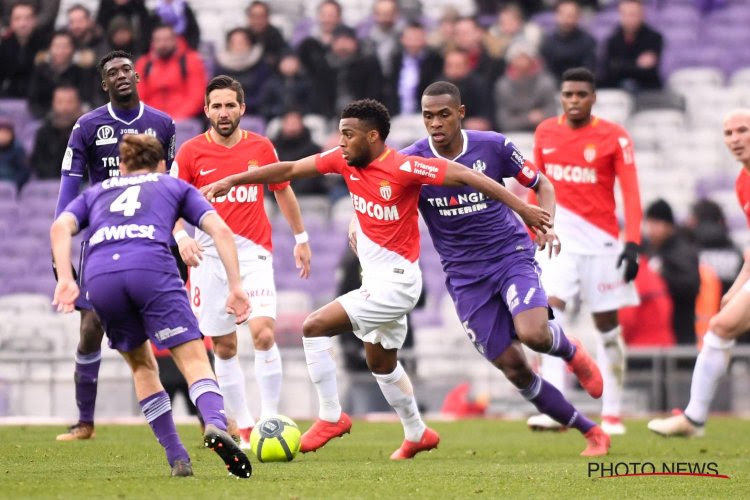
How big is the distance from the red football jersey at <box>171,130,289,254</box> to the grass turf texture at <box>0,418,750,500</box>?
162cm

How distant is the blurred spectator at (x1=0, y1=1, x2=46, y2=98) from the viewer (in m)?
19.5

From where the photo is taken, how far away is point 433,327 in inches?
681

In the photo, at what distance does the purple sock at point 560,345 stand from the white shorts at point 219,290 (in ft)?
6.82

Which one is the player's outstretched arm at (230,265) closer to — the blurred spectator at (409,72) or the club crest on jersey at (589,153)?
the club crest on jersey at (589,153)

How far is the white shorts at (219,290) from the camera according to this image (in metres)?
10.6

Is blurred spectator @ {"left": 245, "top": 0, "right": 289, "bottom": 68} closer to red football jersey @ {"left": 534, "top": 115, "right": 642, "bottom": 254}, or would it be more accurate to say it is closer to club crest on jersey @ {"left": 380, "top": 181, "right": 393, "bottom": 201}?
red football jersey @ {"left": 534, "top": 115, "right": 642, "bottom": 254}

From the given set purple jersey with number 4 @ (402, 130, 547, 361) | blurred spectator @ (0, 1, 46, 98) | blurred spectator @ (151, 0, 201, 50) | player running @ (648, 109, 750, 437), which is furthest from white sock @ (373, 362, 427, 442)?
blurred spectator @ (0, 1, 46, 98)

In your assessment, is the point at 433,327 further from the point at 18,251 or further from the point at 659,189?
the point at 18,251

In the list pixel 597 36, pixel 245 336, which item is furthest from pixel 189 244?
pixel 597 36

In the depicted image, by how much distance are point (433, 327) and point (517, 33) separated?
5103 millimetres

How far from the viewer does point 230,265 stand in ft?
25.5

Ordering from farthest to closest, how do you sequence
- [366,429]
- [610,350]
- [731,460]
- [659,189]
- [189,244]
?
[659,189]
[366,429]
[610,350]
[731,460]
[189,244]

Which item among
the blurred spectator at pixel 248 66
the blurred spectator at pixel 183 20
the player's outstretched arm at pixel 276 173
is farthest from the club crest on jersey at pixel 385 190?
the blurred spectator at pixel 183 20

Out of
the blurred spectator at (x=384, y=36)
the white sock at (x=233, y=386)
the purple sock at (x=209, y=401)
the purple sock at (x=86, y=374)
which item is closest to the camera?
the purple sock at (x=209, y=401)
